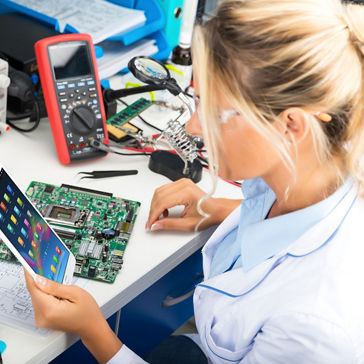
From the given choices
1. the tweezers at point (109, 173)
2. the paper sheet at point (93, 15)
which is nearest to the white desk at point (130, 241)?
the tweezers at point (109, 173)

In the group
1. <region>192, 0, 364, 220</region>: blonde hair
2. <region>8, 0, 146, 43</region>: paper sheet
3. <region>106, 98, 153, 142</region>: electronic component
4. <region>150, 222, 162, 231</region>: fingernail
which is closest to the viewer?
<region>192, 0, 364, 220</region>: blonde hair

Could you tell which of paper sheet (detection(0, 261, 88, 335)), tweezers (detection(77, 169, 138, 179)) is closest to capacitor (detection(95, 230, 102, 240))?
paper sheet (detection(0, 261, 88, 335))

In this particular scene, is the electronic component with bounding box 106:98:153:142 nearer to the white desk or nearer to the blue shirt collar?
the white desk

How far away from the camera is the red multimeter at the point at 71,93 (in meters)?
1.16

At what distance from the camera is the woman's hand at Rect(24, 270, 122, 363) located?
0.78 metres

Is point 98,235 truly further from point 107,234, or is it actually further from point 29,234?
point 29,234

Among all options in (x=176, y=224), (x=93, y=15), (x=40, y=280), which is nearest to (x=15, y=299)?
(x=40, y=280)

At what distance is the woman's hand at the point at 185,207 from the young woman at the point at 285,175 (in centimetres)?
19

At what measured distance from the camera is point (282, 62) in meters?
0.66

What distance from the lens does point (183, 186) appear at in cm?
111

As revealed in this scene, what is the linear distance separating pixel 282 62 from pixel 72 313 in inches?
19.2

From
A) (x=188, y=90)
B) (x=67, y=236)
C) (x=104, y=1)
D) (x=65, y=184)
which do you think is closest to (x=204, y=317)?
(x=67, y=236)

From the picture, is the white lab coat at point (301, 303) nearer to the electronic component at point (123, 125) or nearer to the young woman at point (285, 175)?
the young woman at point (285, 175)

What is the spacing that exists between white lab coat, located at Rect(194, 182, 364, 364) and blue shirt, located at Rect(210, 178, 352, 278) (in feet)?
0.06
